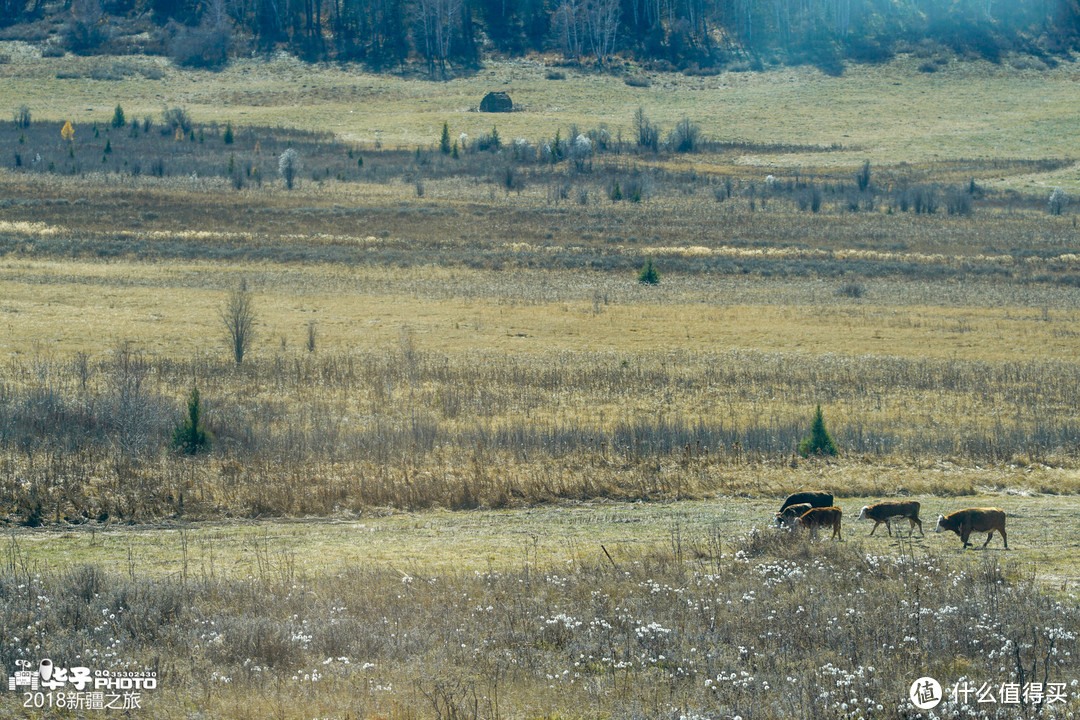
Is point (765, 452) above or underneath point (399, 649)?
underneath

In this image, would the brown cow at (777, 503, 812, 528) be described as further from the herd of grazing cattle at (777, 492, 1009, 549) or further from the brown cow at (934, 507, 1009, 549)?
the brown cow at (934, 507, 1009, 549)

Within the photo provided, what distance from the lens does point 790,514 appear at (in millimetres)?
12500

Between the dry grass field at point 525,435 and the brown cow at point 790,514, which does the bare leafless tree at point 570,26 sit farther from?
the brown cow at point 790,514

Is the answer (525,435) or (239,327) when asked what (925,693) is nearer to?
(525,435)

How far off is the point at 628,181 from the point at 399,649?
215ft

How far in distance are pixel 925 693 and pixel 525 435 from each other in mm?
12676

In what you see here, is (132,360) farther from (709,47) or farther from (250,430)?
(709,47)

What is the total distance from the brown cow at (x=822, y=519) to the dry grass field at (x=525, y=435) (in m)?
0.57

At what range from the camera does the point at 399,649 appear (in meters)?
8.03

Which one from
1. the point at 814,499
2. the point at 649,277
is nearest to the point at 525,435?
the point at 814,499

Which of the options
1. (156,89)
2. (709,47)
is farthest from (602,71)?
(156,89)

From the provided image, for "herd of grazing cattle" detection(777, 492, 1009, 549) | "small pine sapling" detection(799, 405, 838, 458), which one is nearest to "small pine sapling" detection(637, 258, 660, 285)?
"small pine sapling" detection(799, 405, 838, 458)

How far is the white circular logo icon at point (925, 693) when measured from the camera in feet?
22.7

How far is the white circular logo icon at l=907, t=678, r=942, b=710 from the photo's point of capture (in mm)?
6914
